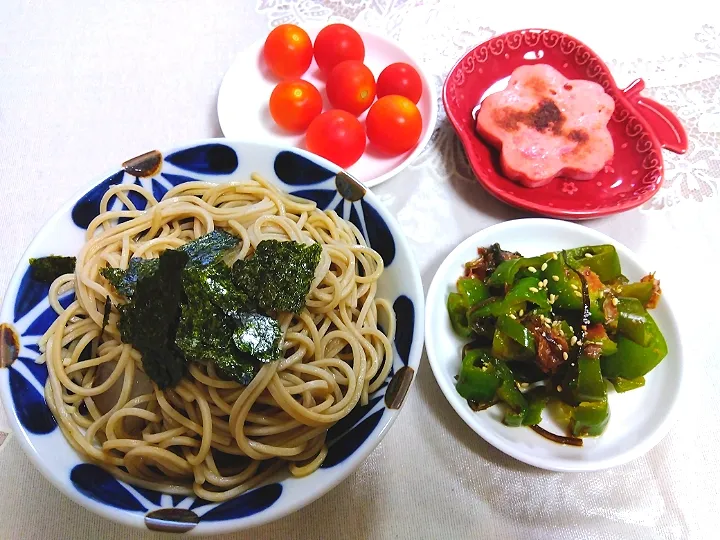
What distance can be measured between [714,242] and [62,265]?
7.33 feet

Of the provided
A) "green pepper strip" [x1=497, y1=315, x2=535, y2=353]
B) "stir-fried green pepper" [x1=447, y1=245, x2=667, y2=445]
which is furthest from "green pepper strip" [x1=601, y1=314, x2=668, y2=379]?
"green pepper strip" [x1=497, y1=315, x2=535, y2=353]

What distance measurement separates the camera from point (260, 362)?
121 centimetres

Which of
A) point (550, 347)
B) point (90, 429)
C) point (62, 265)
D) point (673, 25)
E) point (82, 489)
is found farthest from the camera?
point (673, 25)

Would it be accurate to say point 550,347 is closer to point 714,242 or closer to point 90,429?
point 714,242

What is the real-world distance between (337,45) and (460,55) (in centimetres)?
62

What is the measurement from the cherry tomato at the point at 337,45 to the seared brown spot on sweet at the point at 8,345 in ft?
5.05

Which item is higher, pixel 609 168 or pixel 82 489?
pixel 82 489

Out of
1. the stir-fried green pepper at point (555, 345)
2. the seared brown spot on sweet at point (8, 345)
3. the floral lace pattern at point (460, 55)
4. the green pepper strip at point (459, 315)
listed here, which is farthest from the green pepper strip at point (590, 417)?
the seared brown spot on sweet at point (8, 345)

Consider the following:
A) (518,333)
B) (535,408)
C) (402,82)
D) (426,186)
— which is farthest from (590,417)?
(402,82)

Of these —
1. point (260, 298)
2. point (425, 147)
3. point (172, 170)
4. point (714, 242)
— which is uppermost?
point (172, 170)

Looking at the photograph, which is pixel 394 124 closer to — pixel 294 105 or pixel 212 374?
pixel 294 105

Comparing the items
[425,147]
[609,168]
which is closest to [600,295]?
[609,168]

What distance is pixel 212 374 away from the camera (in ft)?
4.09

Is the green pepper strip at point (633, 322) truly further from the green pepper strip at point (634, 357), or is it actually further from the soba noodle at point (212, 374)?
the soba noodle at point (212, 374)
